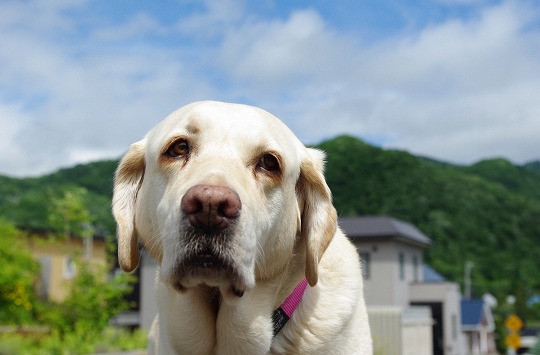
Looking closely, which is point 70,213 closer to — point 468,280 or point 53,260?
point 53,260

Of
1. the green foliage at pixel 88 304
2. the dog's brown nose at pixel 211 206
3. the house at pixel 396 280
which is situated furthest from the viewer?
the house at pixel 396 280

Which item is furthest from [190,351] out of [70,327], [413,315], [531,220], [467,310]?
[531,220]

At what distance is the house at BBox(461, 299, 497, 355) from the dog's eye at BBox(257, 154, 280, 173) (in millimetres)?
54875

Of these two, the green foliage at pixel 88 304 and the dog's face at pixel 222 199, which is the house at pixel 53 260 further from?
the dog's face at pixel 222 199

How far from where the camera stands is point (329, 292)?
3592mm

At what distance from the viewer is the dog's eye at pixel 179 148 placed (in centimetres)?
326

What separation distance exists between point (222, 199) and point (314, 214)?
35.3 inches

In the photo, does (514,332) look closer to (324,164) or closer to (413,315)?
(413,315)

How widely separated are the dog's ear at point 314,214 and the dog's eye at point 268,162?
0.28 metres

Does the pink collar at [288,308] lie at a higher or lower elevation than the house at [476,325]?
higher

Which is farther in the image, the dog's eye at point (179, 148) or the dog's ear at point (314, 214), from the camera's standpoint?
the dog's ear at point (314, 214)

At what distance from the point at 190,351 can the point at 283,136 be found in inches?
46.6

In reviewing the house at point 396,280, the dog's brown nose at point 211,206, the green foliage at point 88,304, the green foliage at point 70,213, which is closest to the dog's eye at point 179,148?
the dog's brown nose at point 211,206

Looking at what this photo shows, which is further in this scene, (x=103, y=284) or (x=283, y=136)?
(x=103, y=284)
